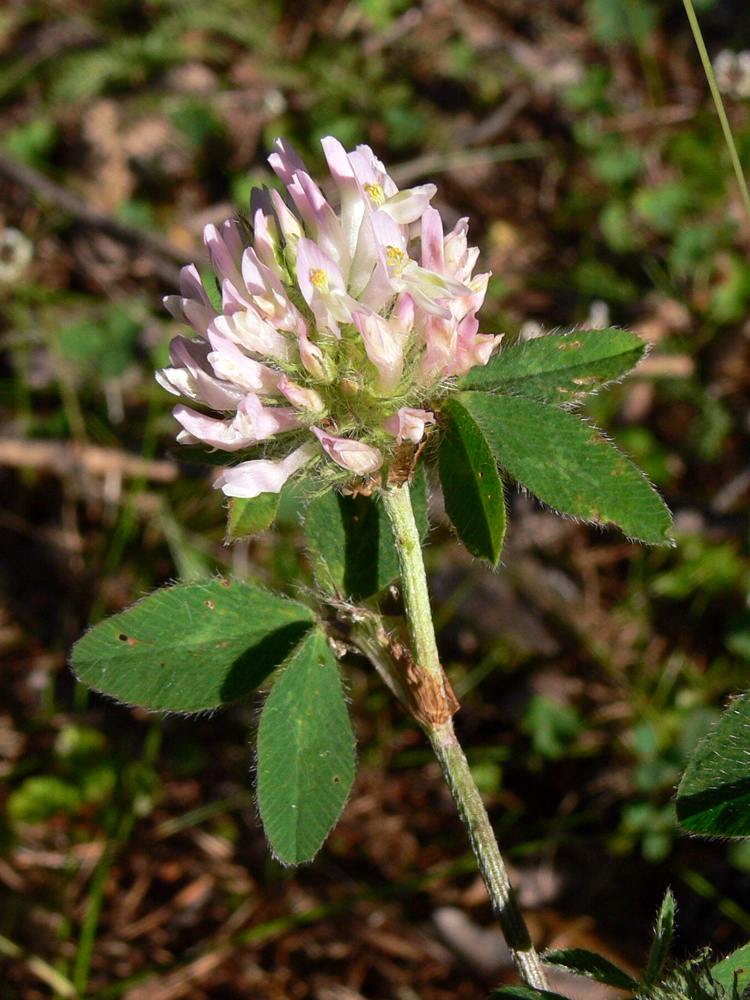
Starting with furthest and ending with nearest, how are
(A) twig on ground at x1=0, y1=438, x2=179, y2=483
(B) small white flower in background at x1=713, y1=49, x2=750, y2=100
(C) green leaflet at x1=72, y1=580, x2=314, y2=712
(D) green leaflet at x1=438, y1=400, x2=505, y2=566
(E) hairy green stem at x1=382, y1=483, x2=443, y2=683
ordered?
(B) small white flower in background at x1=713, y1=49, x2=750, y2=100 < (A) twig on ground at x1=0, y1=438, x2=179, y2=483 < (C) green leaflet at x1=72, y1=580, x2=314, y2=712 < (E) hairy green stem at x1=382, y1=483, x2=443, y2=683 < (D) green leaflet at x1=438, y1=400, x2=505, y2=566

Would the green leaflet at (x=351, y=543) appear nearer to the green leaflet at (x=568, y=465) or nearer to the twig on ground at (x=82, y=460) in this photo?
the green leaflet at (x=568, y=465)

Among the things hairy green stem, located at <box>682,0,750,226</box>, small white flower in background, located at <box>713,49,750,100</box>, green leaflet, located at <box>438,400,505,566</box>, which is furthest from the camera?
small white flower in background, located at <box>713,49,750,100</box>

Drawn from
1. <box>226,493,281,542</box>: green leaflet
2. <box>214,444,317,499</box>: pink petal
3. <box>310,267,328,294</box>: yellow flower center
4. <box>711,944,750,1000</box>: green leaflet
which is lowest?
<box>711,944,750,1000</box>: green leaflet

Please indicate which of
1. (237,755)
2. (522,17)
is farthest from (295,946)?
(522,17)

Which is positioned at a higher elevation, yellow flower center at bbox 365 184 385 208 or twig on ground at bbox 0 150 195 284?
yellow flower center at bbox 365 184 385 208

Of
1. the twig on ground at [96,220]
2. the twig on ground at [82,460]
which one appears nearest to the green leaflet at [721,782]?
the twig on ground at [82,460]

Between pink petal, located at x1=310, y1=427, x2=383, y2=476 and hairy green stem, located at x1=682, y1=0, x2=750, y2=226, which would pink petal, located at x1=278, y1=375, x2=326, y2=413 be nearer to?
pink petal, located at x1=310, y1=427, x2=383, y2=476

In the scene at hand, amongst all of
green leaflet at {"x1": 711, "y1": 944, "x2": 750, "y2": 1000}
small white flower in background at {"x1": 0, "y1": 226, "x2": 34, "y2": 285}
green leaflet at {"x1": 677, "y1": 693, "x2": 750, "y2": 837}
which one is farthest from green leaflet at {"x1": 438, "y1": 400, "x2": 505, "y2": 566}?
small white flower in background at {"x1": 0, "y1": 226, "x2": 34, "y2": 285}
